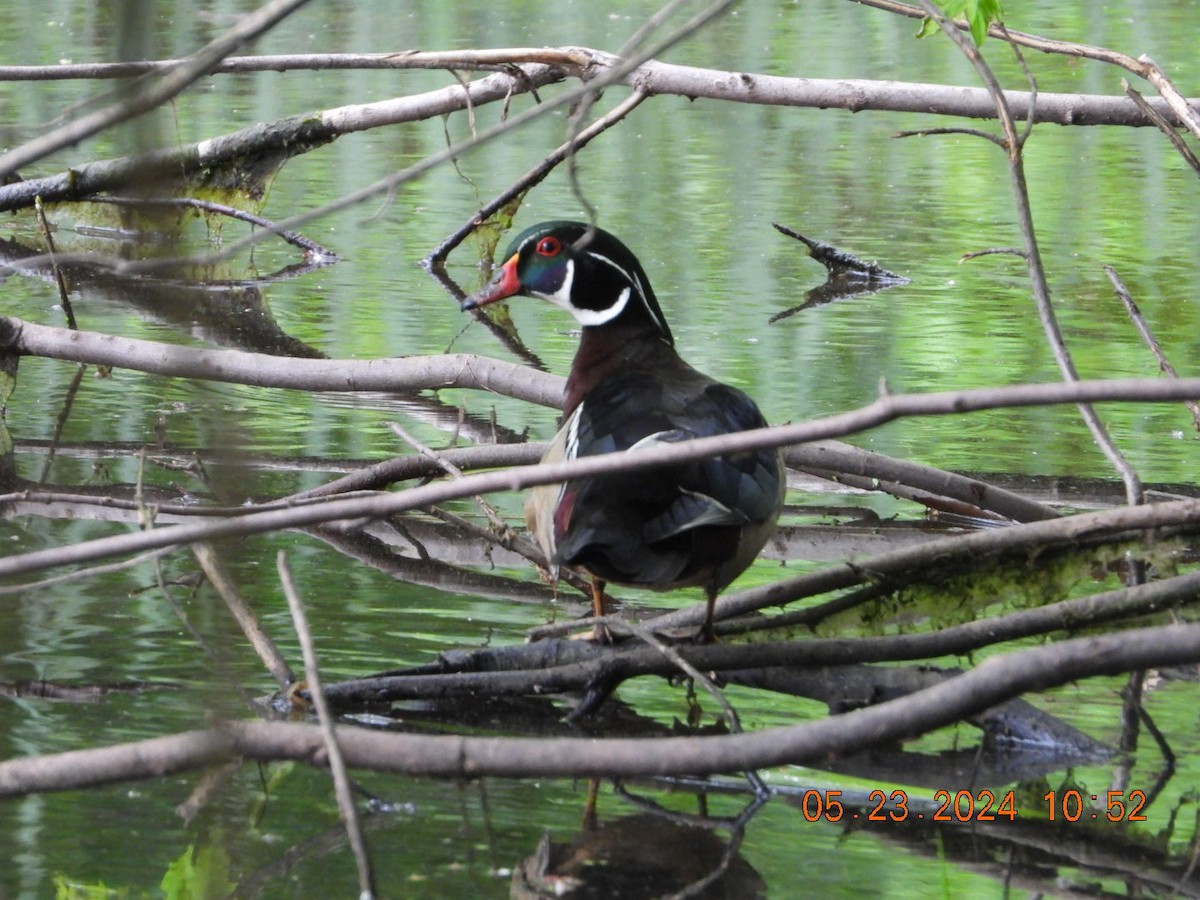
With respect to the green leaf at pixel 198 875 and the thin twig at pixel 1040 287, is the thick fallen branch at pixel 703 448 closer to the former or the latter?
the green leaf at pixel 198 875

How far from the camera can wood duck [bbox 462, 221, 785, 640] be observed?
3.14 metres

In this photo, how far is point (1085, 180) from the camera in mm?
9688

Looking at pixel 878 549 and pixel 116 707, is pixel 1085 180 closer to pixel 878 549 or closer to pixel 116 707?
pixel 878 549

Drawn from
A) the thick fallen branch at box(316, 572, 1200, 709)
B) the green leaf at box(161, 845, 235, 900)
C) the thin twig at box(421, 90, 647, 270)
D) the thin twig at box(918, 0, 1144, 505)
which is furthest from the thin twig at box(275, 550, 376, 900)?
the thin twig at box(421, 90, 647, 270)

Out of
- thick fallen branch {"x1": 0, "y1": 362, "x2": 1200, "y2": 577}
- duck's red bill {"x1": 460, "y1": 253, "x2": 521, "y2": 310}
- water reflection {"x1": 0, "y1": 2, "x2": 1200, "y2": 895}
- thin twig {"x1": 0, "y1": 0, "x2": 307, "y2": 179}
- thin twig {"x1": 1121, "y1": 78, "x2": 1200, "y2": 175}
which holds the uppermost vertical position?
thin twig {"x1": 0, "y1": 0, "x2": 307, "y2": 179}

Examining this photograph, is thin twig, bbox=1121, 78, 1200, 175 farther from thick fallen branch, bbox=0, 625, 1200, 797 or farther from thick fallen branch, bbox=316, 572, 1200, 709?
thick fallen branch, bbox=0, 625, 1200, 797

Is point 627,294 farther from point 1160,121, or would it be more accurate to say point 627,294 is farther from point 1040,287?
point 1160,121

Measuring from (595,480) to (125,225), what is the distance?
6.17 metres

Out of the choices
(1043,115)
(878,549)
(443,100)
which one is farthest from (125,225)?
(878,549)

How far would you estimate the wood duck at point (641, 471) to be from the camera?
3.14 m
